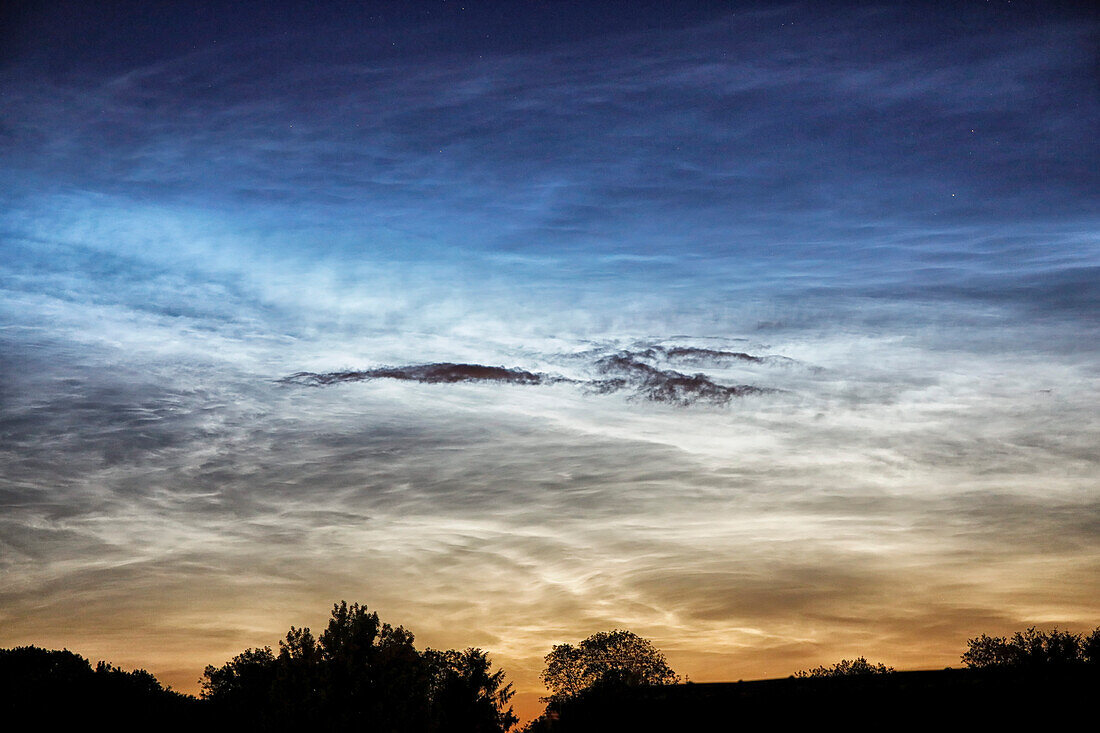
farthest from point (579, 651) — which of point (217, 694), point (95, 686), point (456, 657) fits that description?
point (95, 686)

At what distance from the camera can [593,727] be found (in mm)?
26094

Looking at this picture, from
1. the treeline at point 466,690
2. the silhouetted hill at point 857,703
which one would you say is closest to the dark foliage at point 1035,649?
the treeline at point 466,690

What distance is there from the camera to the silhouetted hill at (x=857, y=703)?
20469 mm

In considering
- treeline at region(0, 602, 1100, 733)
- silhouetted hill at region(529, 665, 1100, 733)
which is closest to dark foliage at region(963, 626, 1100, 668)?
treeline at region(0, 602, 1100, 733)

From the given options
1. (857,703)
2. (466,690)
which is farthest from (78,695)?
(857,703)

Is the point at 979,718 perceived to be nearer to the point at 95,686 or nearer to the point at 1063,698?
the point at 1063,698

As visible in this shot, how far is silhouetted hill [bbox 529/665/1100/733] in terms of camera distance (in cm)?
2047

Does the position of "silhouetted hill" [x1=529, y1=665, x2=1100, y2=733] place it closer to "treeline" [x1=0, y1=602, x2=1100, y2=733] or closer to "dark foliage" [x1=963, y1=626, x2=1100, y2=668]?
"treeline" [x1=0, y1=602, x2=1100, y2=733]

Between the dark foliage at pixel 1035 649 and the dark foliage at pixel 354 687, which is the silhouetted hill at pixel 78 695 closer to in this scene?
the dark foliage at pixel 354 687

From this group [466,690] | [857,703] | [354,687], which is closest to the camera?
[857,703]

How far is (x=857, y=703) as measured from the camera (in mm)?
22953

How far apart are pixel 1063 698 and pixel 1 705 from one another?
50.0 m

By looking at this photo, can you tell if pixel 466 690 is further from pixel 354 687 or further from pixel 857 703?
pixel 857 703

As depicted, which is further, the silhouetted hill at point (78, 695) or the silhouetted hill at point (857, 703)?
the silhouetted hill at point (78, 695)
